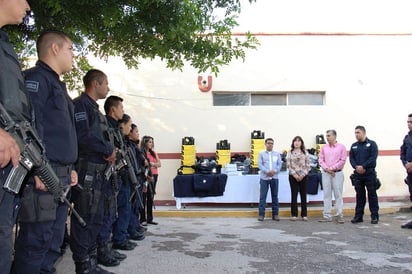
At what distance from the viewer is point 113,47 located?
6.68 meters

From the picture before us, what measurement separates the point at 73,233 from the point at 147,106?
803 cm

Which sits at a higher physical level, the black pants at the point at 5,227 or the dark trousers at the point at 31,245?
the black pants at the point at 5,227

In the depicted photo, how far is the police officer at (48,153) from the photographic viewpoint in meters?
2.83

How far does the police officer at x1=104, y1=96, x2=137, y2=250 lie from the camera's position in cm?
509

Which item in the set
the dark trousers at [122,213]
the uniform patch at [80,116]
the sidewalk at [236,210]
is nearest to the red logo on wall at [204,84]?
the sidewalk at [236,210]

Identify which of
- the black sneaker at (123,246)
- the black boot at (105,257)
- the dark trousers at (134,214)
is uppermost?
the dark trousers at (134,214)

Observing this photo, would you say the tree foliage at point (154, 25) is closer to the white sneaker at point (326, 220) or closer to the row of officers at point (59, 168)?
the row of officers at point (59, 168)

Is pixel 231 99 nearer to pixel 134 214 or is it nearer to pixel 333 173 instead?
pixel 333 173

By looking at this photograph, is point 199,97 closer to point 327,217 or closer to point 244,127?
point 244,127

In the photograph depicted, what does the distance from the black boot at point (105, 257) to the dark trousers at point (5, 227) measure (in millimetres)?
2699

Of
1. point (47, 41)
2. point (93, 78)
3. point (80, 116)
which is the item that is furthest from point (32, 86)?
point (93, 78)

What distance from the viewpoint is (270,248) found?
6.27 meters

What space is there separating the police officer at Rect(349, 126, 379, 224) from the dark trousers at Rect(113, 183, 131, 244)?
5209mm

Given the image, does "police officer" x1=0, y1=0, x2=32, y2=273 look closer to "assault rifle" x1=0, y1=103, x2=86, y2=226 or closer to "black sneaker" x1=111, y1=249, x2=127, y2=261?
"assault rifle" x1=0, y1=103, x2=86, y2=226
